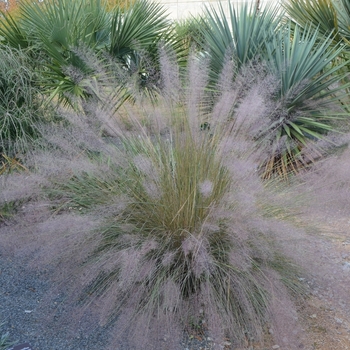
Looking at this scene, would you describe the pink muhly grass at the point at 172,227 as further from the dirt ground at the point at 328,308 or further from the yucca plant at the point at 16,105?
the yucca plant at the point at 16,105

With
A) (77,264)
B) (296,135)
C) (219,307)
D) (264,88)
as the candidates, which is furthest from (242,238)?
(296,135)

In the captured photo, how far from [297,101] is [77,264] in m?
3.38

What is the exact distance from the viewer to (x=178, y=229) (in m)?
2.84

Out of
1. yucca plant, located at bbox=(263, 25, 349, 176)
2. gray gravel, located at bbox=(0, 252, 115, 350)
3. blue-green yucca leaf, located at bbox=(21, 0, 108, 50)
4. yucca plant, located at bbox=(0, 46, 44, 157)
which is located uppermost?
yucca plant, located at bbox=(263, 25, 349, 176)

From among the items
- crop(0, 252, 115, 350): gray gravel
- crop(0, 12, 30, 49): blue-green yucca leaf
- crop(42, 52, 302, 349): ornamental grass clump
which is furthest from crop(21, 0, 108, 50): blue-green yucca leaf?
crop(0, 252, 115, 350): gray gravel

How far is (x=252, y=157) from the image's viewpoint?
3.06 m

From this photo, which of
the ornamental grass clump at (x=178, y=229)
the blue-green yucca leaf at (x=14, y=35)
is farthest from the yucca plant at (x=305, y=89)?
the blue-green yucca leaf at (x=14, y=35)

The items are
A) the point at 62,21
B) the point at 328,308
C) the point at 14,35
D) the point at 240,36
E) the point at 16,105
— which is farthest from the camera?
the point at 240,36

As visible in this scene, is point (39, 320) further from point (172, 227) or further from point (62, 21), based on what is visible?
point (62, 21)

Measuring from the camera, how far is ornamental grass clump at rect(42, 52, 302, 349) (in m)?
2.53

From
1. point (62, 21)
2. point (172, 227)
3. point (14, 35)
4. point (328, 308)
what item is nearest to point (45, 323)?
point (172, 227)

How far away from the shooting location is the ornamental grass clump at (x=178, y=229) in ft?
8.31

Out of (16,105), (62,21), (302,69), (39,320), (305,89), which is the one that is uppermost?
(302,69)

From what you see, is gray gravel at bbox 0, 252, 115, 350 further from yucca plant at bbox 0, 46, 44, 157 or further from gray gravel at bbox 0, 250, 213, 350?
yucca plant at bbox 0, 46, 44, 157
